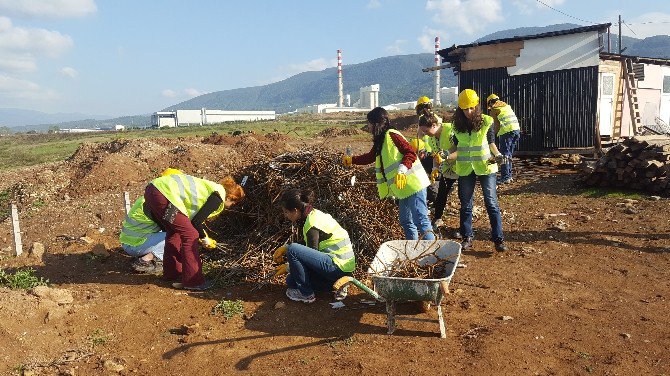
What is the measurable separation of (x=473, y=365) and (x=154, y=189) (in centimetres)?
323

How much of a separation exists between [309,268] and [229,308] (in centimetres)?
80

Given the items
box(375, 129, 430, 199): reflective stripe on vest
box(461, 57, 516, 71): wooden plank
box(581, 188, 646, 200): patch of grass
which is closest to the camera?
box(375, 129, 430, 199): reflective stripe on vest

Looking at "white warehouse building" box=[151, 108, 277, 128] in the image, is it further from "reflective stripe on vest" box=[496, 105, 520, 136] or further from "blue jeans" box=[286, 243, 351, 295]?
"blue jeans" box=[286, 243, 351, 295]

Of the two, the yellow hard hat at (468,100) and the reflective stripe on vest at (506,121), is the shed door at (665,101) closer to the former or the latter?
the reflective stripe on vest at (506,121)

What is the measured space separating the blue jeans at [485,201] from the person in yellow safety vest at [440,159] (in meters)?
0.52

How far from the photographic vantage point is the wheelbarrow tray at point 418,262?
3.56 metres

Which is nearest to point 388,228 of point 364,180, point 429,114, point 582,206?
point 364,180

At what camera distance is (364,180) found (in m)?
5.93

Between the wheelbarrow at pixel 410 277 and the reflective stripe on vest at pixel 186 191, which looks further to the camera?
the reflective stripe on vest at pixel 186 191

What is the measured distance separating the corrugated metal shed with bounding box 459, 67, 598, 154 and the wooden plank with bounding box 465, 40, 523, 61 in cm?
38

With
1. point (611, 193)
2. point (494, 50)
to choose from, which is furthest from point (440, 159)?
point (494, 50)

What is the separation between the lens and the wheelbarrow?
141 inches

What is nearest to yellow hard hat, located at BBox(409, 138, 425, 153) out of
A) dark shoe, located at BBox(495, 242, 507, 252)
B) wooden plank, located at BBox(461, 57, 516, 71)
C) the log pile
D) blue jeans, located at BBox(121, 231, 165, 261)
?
dark shoe, located at BBox(495, 242, 507, 252)

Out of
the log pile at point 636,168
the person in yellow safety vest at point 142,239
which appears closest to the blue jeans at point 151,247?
the person in yellow safety vest at point 142,239
